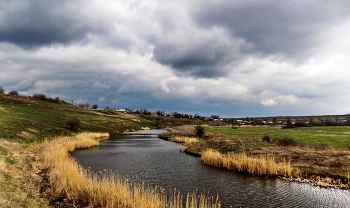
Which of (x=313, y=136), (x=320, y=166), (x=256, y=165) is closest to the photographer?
(x=320, y=166)

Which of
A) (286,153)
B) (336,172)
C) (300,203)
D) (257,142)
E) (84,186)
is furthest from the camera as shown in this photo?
(257,142)

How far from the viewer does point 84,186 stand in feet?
43.3

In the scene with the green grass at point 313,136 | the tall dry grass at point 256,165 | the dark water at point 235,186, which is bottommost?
the dark water at point 235,186

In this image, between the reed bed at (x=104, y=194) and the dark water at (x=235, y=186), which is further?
the dark water at (x=235, y=186)

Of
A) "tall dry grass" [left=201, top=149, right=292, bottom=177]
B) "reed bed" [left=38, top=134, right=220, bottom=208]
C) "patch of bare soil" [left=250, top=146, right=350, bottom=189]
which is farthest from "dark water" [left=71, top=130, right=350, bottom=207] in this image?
"reed bed" [left=38, top=134, right=220, bottom=208]

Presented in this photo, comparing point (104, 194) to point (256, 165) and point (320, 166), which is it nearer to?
point (256, 165)

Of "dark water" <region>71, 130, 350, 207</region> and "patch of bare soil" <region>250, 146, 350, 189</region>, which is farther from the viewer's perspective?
"patch of bare soil" <region>250, 146, 350, 189</region>

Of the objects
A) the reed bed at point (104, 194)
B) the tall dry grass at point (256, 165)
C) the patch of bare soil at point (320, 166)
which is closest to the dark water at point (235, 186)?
the tall dry grass at point (256, 165)

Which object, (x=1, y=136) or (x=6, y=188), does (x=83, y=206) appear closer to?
(x=6, y=188)

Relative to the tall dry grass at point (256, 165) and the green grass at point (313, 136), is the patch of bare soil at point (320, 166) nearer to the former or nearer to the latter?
the tall dry grass at point (256, 165)

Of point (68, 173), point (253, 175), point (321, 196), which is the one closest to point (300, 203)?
point (321, 196)

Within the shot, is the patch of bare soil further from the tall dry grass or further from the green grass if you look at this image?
the green grass

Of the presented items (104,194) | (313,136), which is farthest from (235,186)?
(313,136)

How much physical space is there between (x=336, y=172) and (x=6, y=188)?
87.9ft
